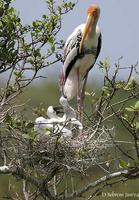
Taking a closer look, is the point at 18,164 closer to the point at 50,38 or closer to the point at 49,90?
the point at 50,38

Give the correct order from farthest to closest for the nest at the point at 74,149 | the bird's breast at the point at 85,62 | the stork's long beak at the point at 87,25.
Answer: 1. the bird's breast at the point at 85,62
2. the stork's long beak at the point at 87,25
3. the nest at the point at 74,149

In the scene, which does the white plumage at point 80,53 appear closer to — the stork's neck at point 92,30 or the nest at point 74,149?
the stork's neck at point 92,30

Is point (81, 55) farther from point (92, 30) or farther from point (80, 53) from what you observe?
point (92, 30)

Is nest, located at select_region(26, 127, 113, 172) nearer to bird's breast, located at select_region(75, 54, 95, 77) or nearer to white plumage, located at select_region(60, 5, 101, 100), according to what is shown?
white plumage, located at select_region(60, 5, 101, 100)

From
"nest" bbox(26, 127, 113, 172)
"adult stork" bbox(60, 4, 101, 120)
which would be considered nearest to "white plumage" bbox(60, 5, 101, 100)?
"adult stork" bbox(60, 4, 101, 120)

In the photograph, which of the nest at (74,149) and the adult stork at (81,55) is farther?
the adult stork at (81,55)

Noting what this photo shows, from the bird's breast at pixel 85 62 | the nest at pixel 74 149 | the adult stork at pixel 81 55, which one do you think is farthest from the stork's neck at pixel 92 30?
the nest at pixel 74 149

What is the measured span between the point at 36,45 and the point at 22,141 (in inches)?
39.1

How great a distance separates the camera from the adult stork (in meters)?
8.20

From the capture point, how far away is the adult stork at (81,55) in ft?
26.9

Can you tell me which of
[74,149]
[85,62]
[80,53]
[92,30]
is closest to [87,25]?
[92,30]

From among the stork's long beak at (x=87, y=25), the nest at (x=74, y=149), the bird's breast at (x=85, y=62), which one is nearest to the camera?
the nest at (x=74, y=149)

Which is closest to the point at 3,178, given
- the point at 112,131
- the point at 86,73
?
the point at 86,73

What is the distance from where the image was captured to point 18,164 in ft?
18.6
